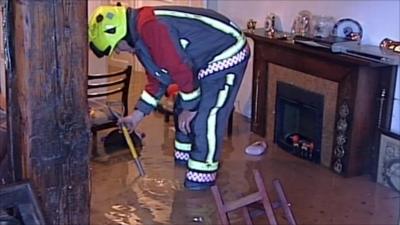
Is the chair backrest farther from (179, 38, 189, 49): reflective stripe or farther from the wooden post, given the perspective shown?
the wooden post

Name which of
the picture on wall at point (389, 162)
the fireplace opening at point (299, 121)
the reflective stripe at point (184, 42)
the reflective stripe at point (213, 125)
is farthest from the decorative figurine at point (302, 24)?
the reflective stripe at point (184, 42)

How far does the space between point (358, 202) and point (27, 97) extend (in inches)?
97.0

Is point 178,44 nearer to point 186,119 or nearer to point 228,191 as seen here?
point 186,119

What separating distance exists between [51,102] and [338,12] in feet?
10.0

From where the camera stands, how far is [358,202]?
352cm

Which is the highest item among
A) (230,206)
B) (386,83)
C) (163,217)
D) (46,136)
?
(46,136)

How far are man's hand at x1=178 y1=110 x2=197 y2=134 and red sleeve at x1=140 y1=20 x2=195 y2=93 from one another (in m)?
0.31

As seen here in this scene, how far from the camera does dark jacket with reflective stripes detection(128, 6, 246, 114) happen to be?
10.7 ft

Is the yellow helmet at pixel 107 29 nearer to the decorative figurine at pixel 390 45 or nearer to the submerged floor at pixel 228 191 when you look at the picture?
the submerged floor at pixel 228 191

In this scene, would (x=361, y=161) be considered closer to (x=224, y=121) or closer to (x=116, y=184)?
(x=224, y=121)

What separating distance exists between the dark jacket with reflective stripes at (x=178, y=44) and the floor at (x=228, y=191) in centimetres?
46

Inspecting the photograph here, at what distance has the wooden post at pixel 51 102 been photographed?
4.64 ft

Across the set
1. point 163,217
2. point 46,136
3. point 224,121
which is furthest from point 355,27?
point 46,136

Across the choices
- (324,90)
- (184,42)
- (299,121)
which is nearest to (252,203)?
(184,42)
